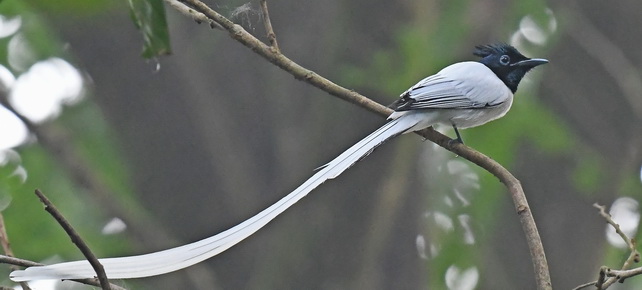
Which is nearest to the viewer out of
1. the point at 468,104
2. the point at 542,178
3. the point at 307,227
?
the point at 468,104

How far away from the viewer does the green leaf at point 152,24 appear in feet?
7.09

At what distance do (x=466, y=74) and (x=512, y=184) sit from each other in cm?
121

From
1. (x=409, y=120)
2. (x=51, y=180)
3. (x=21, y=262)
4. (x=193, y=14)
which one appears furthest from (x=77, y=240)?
(x=51, y=180)

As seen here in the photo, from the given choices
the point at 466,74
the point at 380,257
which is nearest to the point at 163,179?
the point at 380,257

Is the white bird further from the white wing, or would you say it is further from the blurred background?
the blurred background

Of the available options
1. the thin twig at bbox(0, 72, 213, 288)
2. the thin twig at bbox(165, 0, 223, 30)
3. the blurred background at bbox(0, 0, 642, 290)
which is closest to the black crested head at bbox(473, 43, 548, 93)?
the blurred background at bbox(0, 0, 642, 290)

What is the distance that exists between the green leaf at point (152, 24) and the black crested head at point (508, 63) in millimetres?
2035

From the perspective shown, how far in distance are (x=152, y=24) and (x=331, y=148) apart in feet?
9.75

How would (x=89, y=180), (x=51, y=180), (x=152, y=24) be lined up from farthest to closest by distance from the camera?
(x=89, y=180) < (x=51, y=180) < (x=152, y=24)

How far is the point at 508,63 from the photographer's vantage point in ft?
13.1

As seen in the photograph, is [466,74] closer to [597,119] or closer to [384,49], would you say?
[384,49]

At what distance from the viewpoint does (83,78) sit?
529 cm

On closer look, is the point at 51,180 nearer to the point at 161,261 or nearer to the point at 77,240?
the point at 161,261

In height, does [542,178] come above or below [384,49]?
below
